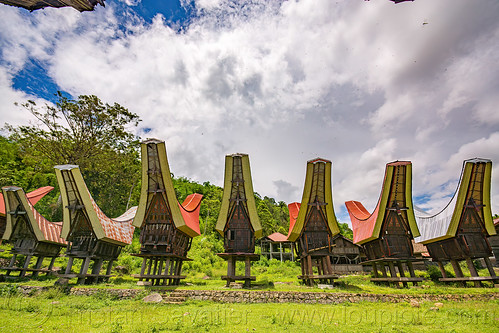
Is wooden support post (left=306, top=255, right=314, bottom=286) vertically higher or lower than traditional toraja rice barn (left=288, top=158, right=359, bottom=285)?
lower

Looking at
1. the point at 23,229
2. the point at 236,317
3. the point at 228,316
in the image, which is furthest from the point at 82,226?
the point at 236,317

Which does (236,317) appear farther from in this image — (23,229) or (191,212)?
(23,229)

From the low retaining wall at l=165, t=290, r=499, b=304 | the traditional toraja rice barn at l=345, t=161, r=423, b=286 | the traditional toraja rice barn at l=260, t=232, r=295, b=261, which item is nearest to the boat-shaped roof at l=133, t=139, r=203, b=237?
the low retaining wall at l=165, t=290, r=499, b=304

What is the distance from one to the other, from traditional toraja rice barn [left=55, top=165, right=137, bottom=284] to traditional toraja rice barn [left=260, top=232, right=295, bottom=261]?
59.4ft

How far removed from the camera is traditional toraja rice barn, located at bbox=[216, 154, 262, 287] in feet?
51.9

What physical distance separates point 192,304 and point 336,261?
2092 centimetres

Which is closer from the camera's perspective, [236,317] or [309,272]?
[236,317]

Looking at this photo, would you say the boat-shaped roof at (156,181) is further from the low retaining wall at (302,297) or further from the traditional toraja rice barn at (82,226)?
the low retaining wall at (302,297)

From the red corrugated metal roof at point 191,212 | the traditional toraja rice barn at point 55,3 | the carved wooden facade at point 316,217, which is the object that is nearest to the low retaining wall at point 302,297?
the carved wooden facade at point 316,217

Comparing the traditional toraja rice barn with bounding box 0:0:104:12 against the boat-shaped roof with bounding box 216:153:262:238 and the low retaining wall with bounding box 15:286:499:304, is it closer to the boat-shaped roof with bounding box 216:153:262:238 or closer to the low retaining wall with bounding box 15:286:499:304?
the low retaining wall with bounding box 15:286:499:304

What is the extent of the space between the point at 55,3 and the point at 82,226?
16.3m

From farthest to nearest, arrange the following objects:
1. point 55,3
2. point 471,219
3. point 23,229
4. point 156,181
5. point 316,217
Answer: point 23,229
point 316,217
point 156,181
point 471,219
point 55,3

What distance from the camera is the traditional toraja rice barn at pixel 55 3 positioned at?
3.24 meters

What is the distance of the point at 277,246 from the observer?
113 feet
